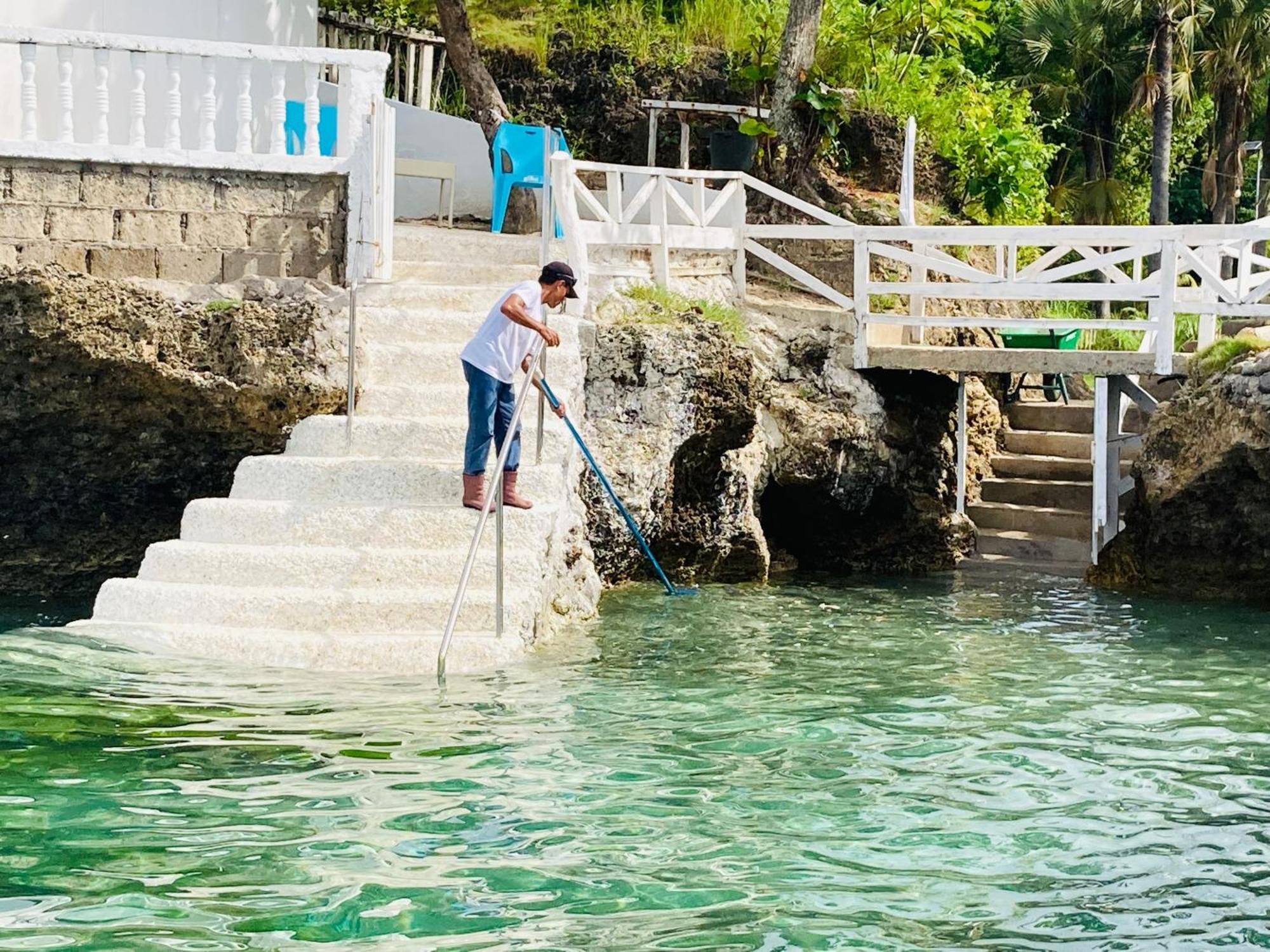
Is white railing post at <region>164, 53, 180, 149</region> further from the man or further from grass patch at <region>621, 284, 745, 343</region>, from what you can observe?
grass patch at <region>621, 284, 745, 343</region>

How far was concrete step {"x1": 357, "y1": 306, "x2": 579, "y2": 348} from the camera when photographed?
12.3 metres

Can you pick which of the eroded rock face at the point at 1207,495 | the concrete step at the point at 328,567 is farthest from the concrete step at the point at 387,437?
the eroded rock face at the point at 1207,495

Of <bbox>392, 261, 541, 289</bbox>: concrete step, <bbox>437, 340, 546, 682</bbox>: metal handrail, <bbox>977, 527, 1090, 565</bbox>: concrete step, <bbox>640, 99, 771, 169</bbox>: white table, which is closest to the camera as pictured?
<bbox>437, 340, 546, 682</bbox>: metal handrail

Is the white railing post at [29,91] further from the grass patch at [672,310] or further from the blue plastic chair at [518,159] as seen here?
the blue plastic chair at [518,159]

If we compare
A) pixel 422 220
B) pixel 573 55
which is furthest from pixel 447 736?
pixel 573 55

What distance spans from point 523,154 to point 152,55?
363cm

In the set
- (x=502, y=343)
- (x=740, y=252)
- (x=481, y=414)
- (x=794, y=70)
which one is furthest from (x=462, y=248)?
(x=794, y=70)

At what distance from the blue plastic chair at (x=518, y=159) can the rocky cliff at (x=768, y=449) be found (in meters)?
2.57

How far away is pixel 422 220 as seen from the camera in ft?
60.1

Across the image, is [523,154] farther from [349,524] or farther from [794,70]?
[349,524]

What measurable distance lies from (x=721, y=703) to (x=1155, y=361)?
7574 millimetres

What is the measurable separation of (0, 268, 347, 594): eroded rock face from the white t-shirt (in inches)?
77.2

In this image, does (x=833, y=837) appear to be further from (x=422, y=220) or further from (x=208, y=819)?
(x=422, y=220)

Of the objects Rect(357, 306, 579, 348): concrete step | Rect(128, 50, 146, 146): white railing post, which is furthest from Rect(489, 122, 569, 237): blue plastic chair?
Rect(128, 50, 146, 146): white railing post
